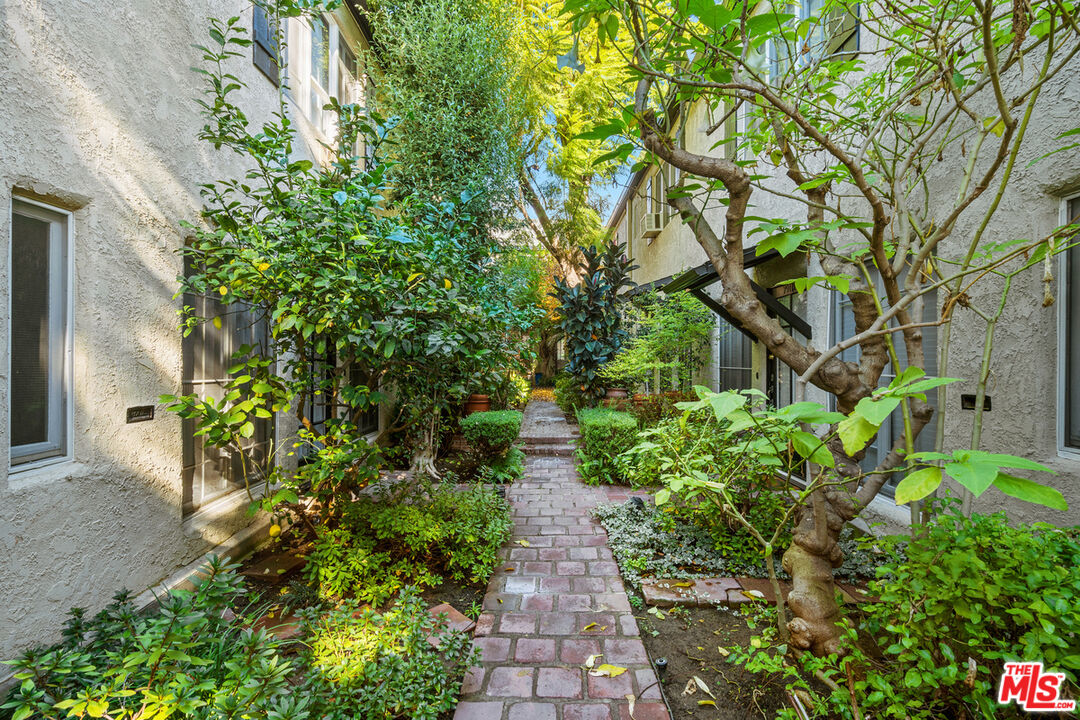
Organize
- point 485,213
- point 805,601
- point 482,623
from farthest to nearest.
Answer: point 485,213
point 482,623
point 805,601

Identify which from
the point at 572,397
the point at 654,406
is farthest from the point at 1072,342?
the point at 572,397

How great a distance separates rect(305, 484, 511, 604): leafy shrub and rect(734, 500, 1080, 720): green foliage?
2.09m

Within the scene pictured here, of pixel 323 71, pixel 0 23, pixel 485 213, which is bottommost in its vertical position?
pixel 0 23

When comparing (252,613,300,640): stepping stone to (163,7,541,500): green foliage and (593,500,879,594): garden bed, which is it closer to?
(163,7,541,500): green foliage

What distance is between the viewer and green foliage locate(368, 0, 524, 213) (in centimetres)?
648

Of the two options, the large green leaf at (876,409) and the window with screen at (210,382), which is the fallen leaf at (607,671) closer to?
the large green leaf at (876,409)

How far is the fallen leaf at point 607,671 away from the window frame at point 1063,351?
9.03ft

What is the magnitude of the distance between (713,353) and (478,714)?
285 inches

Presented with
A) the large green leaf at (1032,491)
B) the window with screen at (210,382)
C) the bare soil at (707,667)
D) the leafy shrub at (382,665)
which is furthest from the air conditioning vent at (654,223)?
the large green leaf at (1032,491)

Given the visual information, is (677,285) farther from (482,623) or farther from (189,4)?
(189,4)

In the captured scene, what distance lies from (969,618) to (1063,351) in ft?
6.69

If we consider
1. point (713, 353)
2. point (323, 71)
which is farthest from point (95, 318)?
point (713, 353)

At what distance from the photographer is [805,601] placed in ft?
8.03

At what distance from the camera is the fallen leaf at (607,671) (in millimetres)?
2391
